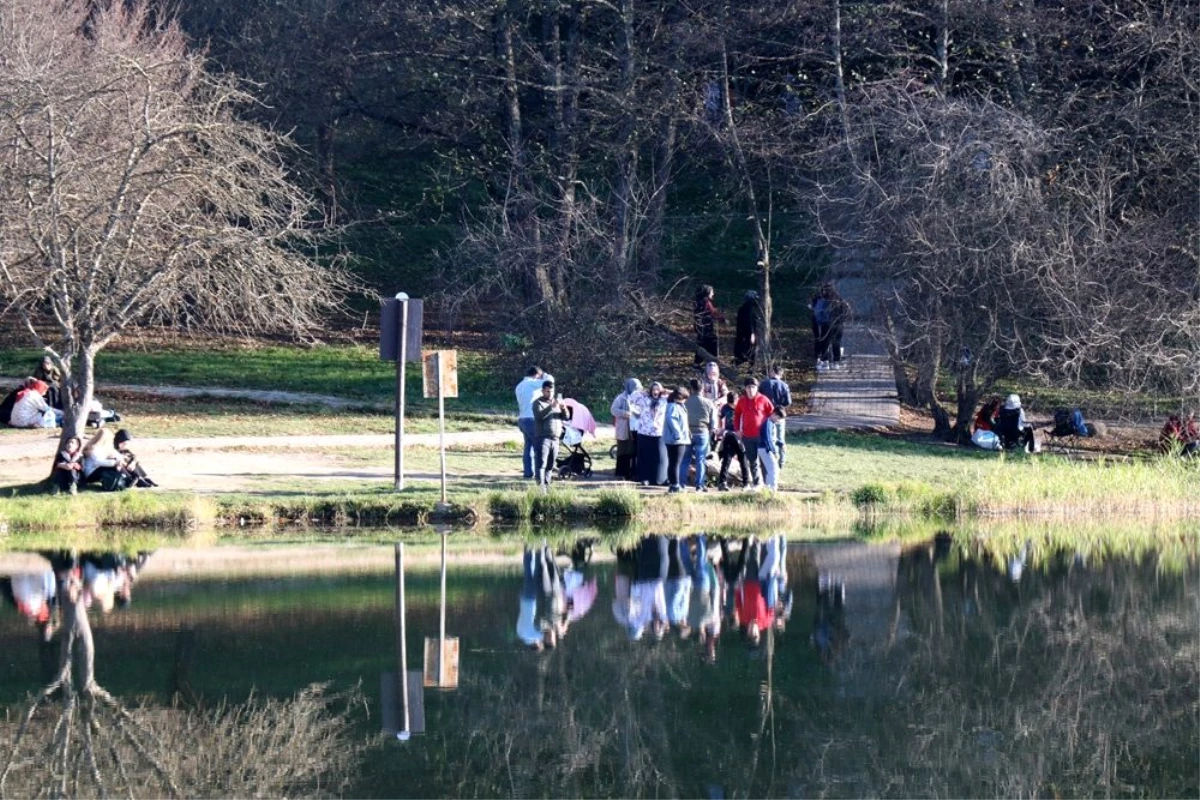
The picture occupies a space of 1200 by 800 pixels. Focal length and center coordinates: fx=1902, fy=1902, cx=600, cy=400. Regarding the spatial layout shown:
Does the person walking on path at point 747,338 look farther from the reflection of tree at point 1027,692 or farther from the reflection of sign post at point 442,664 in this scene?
the reflection of sign post at point 442,664

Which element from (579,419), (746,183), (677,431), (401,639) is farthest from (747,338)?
(401,639)

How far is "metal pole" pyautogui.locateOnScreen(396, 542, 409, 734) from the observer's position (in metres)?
14.4

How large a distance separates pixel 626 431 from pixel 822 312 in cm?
1103

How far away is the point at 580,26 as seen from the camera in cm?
4153

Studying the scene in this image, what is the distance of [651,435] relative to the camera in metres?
25.8

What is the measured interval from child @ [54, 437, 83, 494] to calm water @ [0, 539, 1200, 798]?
340cm

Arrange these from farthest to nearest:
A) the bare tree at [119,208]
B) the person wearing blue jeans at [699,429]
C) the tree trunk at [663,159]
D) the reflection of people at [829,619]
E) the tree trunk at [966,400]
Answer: the tree trunk at [663,159] < the tree trunk at [966,400] < the person wearing blue jeans at [699,429] < the bare tree at [119,208] < the reflection of people at [829,619]

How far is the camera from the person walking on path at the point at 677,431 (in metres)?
25.2

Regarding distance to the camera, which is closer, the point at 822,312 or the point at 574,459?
the point at 574,459

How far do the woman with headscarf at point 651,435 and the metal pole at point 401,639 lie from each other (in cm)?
526

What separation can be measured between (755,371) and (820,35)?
676cm

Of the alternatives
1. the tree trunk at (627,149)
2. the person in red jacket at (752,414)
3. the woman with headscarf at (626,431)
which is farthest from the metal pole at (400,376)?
the tree trunk at (627,149)

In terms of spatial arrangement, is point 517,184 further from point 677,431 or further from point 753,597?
point 753,597

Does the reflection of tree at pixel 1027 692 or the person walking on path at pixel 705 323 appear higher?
the person walking on path at pixel 705 323
